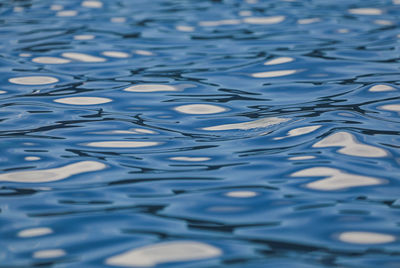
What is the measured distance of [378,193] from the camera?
2.69 m

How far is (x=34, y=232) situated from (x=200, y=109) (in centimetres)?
185

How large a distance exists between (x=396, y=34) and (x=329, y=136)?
290 centimetres

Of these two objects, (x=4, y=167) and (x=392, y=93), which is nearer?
(x=4, y=167)

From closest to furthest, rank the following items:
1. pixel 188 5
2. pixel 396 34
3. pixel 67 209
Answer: pixel 67 209, pixel 396 34, pixel 188 5

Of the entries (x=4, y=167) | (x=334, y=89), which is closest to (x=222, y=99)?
(x=334, y=89)

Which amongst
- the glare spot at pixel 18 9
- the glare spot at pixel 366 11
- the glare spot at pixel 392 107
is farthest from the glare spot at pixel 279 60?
the glare spot at pixel 18 9

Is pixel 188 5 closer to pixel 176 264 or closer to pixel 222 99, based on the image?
pixel 222 99

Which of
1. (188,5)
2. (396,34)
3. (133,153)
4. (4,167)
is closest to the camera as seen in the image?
(4,167)

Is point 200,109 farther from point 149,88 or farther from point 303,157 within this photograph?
point 303,157

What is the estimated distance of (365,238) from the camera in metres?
2.29

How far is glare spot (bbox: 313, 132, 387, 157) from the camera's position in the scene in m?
3.13

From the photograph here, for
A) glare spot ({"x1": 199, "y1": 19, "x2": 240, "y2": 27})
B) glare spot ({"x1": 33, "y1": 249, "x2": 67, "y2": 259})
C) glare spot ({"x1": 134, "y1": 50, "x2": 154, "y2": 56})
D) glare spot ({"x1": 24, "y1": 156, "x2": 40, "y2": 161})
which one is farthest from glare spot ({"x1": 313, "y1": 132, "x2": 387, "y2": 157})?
glare spot ({"x1": 199, "y1": 19, "x2": 240, "y2": 27})

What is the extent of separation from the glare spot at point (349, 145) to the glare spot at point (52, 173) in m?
1.13

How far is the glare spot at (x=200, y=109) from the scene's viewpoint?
3984 mm
